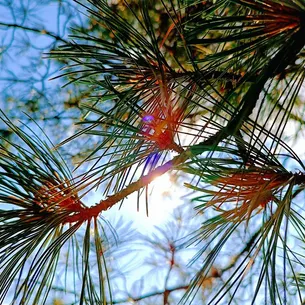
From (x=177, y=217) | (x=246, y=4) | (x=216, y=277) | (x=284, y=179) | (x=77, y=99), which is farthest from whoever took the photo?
(x=77, y=99)

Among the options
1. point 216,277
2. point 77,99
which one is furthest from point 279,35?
point 77,99

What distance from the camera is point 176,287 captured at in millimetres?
1193

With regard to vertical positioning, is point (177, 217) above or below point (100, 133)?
above

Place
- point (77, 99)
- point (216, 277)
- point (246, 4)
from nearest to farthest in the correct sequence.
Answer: point (246, 4)
point (216, 277)
point (77, 99)

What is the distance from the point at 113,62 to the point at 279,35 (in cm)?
25

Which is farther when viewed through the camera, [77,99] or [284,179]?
[77,99]

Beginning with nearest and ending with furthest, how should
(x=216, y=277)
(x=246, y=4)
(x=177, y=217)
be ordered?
(x=246, y=4)
(x=216, y=277)
(x=177, y=217)

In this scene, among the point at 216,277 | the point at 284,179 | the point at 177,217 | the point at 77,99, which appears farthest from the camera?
the point at 77,99

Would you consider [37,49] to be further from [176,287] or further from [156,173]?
[156,173]

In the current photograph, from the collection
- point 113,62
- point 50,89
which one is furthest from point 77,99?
point 113,62

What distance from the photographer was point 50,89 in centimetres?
143

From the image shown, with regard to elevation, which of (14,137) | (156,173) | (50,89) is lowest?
(156,173)

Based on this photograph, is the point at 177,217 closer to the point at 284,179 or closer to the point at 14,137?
the point at 14,137

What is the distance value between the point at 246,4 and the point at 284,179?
0.20 m
